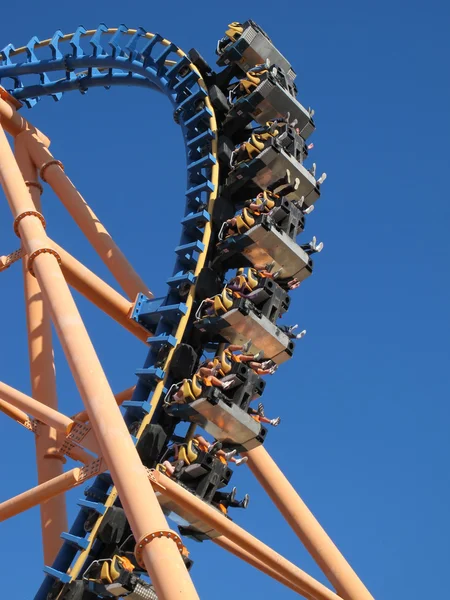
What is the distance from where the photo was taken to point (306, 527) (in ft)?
36.5

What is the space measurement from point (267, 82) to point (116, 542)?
551 cm

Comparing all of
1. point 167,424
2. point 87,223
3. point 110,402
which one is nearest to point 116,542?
point 167,424

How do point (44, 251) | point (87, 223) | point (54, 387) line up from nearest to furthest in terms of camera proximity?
point (44, 251), point (54, 387), point (87, 223)

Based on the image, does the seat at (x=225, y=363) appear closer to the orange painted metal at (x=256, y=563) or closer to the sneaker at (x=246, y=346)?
the sneaker at (x=246, y=346)

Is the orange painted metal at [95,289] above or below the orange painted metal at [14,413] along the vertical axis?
above

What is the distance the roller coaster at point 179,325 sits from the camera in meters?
9.30

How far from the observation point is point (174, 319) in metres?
11.5

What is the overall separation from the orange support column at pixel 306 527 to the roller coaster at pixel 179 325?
0.01m

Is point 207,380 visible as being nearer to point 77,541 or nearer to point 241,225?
point 77,541

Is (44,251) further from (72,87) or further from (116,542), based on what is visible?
(72,87)

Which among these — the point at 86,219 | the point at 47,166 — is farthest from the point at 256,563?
the point at 47,166

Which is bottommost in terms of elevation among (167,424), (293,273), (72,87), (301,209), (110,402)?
(110,402)

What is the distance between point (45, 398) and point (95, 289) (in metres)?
1.23

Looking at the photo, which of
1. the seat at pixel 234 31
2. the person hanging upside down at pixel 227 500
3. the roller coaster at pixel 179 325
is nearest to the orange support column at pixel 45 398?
the roller coaster at pixel 179 325
